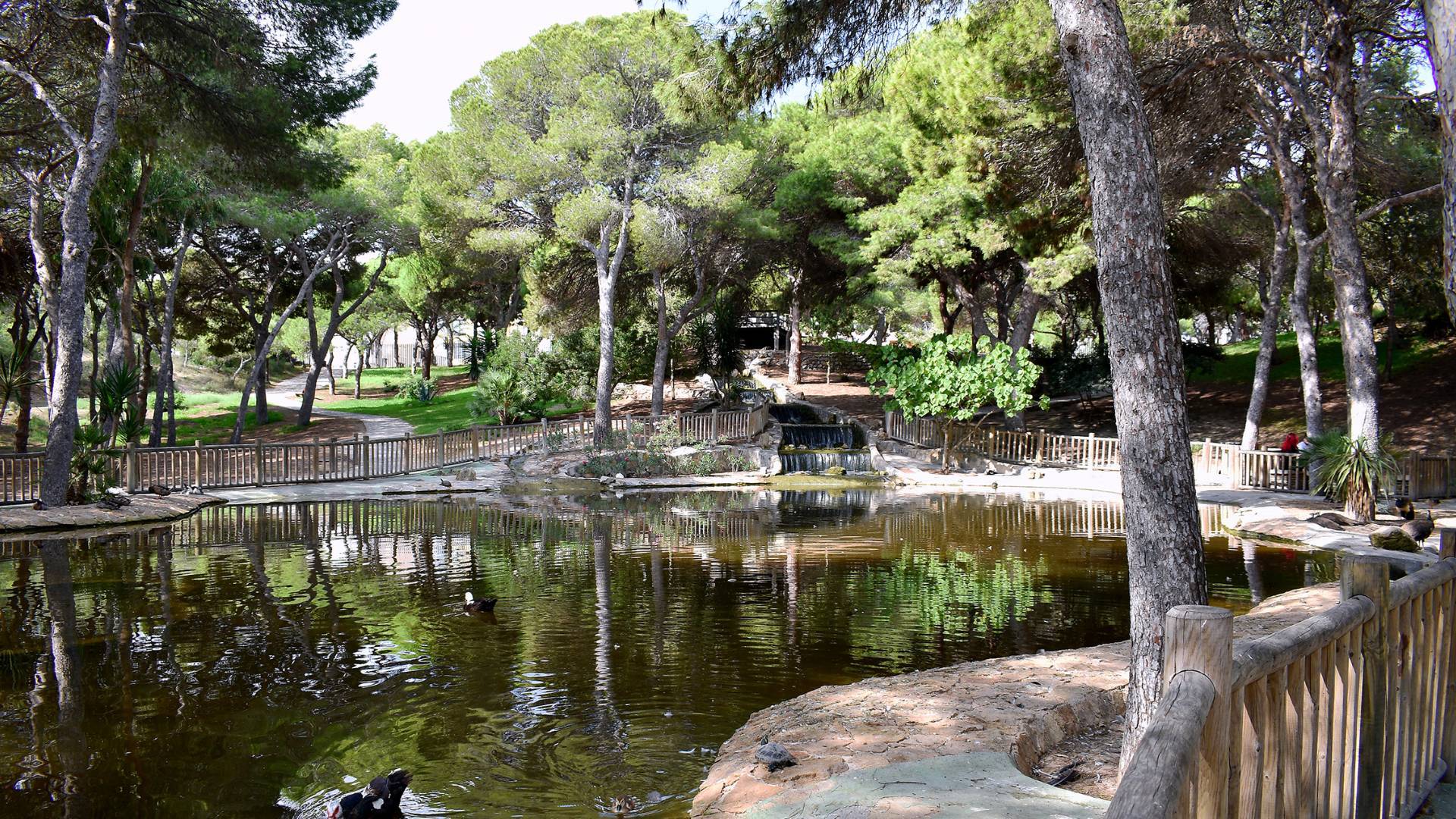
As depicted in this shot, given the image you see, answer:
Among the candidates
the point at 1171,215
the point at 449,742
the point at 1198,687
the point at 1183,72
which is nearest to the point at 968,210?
the point at 1171,215

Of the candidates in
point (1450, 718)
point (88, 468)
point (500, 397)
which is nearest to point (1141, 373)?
point (1450, 718)

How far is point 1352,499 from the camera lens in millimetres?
15555

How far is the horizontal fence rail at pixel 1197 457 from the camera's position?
17.5 meters

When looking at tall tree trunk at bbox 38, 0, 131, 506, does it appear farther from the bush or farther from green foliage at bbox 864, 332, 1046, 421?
the bush

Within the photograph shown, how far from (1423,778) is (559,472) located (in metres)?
21.1

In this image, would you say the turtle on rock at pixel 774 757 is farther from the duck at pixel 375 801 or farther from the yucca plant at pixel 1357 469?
the yucca plant at pixel 1357 469

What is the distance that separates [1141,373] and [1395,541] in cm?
1018

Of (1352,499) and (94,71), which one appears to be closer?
(1352,499)

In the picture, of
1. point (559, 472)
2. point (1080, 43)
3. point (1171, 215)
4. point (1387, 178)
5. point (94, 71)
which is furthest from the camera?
point (559, 472)

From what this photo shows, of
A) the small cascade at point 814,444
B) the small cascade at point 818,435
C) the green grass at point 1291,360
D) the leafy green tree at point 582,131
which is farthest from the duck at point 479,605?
the green grass at point 1291,360

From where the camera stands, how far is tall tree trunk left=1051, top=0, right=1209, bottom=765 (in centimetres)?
467

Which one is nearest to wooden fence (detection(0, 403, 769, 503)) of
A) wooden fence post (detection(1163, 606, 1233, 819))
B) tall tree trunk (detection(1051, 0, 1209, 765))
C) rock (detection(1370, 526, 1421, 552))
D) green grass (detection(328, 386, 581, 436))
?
green grass (detection(328, 386, 581, 436))

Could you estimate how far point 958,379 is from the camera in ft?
78.4

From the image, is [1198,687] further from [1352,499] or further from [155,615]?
[1352,499]
